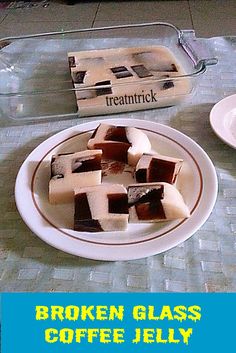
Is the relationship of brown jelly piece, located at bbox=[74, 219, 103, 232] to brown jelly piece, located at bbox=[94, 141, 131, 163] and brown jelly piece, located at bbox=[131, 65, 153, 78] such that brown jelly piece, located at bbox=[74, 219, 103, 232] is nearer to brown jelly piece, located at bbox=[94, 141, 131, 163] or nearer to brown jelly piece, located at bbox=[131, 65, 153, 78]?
brown jelly piece, located at bbox=[94, 141, 131, 163]

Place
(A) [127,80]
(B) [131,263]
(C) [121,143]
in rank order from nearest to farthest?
(B) [131,263]
(C) [121,143]
(A) [127,80]

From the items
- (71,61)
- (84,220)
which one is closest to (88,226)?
(84,220)

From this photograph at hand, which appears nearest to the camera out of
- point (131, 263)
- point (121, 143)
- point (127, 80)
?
point (131, 263)

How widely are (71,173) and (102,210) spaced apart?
8cm

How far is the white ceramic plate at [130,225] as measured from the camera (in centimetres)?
49

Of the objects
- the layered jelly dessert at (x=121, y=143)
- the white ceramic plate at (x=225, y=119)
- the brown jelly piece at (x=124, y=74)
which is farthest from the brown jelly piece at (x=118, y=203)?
the brown jelly piece at (x=124, y=74)

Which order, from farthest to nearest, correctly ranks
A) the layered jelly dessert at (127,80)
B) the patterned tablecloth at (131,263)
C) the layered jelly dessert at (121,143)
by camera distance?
the layered jelly dessert at (127,80), the layered jelly dessert at (121,143), the patterned tablecloth at (131,263)

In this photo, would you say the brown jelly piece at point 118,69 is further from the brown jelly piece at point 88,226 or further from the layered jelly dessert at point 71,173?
the brown jelly piece at point 88,226

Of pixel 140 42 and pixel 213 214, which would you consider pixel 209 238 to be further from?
pixel 140 42

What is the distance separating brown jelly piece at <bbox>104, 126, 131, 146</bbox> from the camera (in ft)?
2.02

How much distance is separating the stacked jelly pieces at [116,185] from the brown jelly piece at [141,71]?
0.58 feet

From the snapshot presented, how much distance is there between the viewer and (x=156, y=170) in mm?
560

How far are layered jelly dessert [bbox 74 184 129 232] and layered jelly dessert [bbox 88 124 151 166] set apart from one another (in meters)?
0.10

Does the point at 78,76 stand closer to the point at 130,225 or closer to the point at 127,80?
the point at 127,80
